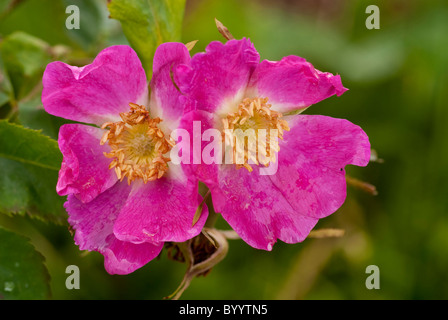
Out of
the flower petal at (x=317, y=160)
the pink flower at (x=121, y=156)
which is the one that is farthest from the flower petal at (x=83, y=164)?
the flower petal at (x=317, y=160)

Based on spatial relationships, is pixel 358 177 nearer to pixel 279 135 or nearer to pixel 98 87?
pixel 279 135

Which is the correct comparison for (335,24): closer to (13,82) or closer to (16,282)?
Answer: (13,82)

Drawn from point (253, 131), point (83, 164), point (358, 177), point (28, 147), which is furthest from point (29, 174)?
point (358, 177)

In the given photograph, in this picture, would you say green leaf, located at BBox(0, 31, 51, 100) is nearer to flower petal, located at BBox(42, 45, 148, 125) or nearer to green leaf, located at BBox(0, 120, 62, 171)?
green leaf, located at BBox(0, 120, 62, 171)

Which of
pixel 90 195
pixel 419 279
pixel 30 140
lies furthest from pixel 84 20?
pixel 419 279

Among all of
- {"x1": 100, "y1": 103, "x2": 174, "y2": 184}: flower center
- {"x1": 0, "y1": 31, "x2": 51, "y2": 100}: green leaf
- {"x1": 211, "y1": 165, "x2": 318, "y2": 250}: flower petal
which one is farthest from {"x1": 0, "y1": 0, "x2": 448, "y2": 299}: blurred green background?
{"x1": 211, "y1": 165, "x2": 318, "y2": 250}: flower petal
